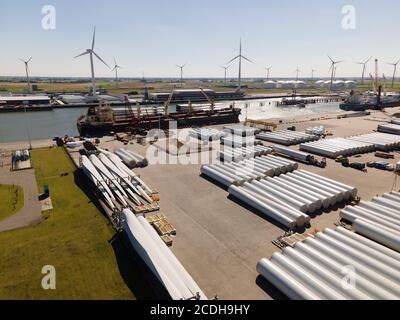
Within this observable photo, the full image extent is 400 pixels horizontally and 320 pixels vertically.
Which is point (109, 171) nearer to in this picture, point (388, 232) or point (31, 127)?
point (388, 232)

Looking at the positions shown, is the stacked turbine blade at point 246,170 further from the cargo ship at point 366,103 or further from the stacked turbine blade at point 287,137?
the cargo ship at point 366,103

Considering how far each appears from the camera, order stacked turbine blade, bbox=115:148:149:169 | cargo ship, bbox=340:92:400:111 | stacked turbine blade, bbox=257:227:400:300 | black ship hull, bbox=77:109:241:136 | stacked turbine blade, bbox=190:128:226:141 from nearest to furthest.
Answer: stacked turbine blade, bbox=257:227:400:300 < stacked turbine blade, bbox=115:148:149:169 < stacked turbine blade, bbox=190:128:226:141 < black ship hull, bbox=77:109:241:136 < cargo ship, bbox=340:92:400:111

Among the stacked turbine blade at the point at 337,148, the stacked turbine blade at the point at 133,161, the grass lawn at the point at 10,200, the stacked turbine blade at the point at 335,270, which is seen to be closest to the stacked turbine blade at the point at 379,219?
the stacked turbine blade at the point at 335,270

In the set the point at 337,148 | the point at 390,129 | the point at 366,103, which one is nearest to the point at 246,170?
the point at 337,148

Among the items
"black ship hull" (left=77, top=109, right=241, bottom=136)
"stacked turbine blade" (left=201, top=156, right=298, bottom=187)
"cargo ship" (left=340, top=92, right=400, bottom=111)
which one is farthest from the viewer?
"cargo ship" (left=340, top=92, right=400, bottom=111)

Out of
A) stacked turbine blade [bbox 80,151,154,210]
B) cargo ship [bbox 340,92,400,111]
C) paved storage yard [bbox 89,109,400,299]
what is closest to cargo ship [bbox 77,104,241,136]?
stacked turbine blade [bbox 80,151,154,210]

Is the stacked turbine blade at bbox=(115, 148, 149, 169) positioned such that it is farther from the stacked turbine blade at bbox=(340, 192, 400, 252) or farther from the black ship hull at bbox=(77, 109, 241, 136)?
the stacked turbine blade at bbox=(340, 192, 400, 252)

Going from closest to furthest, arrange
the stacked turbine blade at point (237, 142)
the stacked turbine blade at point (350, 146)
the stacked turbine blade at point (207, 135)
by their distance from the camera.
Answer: the stacked turbine blade at point (350, 146) < the stacked turbine blade at point (237, 142) < the stacked turbine blade at point (207, 135)
